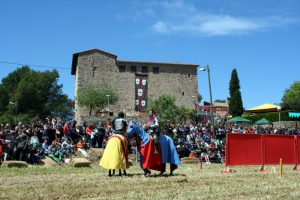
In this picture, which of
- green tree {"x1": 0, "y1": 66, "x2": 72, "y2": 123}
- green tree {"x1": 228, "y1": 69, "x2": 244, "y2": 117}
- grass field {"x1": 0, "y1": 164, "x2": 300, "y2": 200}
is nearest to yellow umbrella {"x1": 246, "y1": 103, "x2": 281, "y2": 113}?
green tree {"x1": 228, "y1": 69, "x2": 244, "y2": 117}

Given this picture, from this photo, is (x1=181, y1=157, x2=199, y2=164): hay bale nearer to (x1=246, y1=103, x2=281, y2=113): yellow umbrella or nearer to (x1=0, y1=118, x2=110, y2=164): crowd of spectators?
(x1=0, y1=118, x2=110, y2=164): crowd of spectators

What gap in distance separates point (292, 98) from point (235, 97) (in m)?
16.8

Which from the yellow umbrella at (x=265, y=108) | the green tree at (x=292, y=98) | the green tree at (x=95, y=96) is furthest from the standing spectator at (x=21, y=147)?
the green tree at (x=292, y=98)

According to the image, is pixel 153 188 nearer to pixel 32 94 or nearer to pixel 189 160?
pixel 189 160

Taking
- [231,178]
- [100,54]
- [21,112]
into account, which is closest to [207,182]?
[231,178]

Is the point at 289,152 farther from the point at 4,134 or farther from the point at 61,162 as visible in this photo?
the point at 4,134

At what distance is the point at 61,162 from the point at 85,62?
70.9 m

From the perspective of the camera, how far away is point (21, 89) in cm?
8450

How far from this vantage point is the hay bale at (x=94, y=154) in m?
22.3

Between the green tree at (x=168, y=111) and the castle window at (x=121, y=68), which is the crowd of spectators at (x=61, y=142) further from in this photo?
the castle window at (x=121, y=68)

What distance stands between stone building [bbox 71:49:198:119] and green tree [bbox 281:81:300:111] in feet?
63.4

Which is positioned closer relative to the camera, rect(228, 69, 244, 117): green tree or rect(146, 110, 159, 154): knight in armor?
rect(146, 110, 159, 154): knight in armor

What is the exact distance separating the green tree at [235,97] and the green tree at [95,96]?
72.9 ft

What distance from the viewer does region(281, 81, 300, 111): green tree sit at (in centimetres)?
9110
